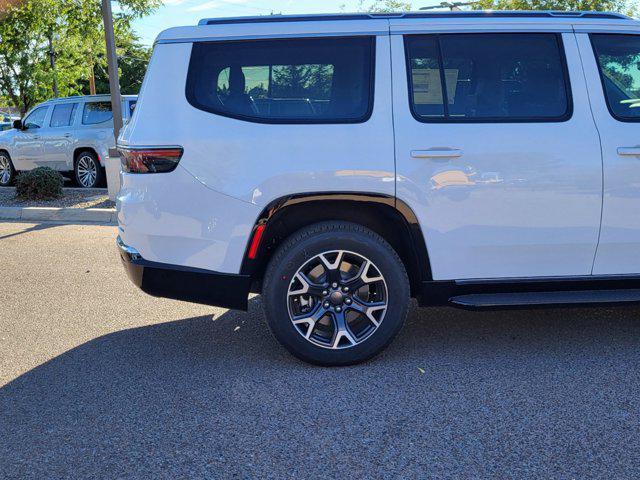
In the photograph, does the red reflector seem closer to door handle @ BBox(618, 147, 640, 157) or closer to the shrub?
door handle @ BBox(618, 147, 640, 157)

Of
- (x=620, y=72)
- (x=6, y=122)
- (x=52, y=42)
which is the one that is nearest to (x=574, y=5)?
(x=52, y=42)

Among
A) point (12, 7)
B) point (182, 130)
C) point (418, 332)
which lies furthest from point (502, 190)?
point (12, 7)

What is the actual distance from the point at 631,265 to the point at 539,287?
0.59 m

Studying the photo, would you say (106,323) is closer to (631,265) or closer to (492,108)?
(492,108)

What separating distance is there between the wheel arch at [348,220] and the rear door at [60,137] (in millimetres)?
9964

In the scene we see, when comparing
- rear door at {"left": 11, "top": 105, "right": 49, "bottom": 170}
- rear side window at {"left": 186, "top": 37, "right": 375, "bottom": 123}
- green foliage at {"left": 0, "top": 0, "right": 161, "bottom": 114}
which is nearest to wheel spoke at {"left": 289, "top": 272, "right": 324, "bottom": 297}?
rear side window at {"left": 186, "top": 37, "right": 375, "bottom": 123}

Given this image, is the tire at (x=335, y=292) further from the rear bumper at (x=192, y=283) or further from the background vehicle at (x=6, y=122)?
the background vehicle at (x=6, y=122)

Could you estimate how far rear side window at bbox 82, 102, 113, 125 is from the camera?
12633mm

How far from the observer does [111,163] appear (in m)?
10.3

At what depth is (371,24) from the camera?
385cm

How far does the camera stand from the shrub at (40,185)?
411 inches

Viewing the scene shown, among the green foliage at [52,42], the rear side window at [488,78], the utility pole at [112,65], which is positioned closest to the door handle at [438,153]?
the rear side window at [488,78]

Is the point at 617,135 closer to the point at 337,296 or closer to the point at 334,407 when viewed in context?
the point at 337,296

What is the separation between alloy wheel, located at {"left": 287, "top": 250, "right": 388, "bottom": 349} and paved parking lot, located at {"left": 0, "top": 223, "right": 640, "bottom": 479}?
0.74ft
